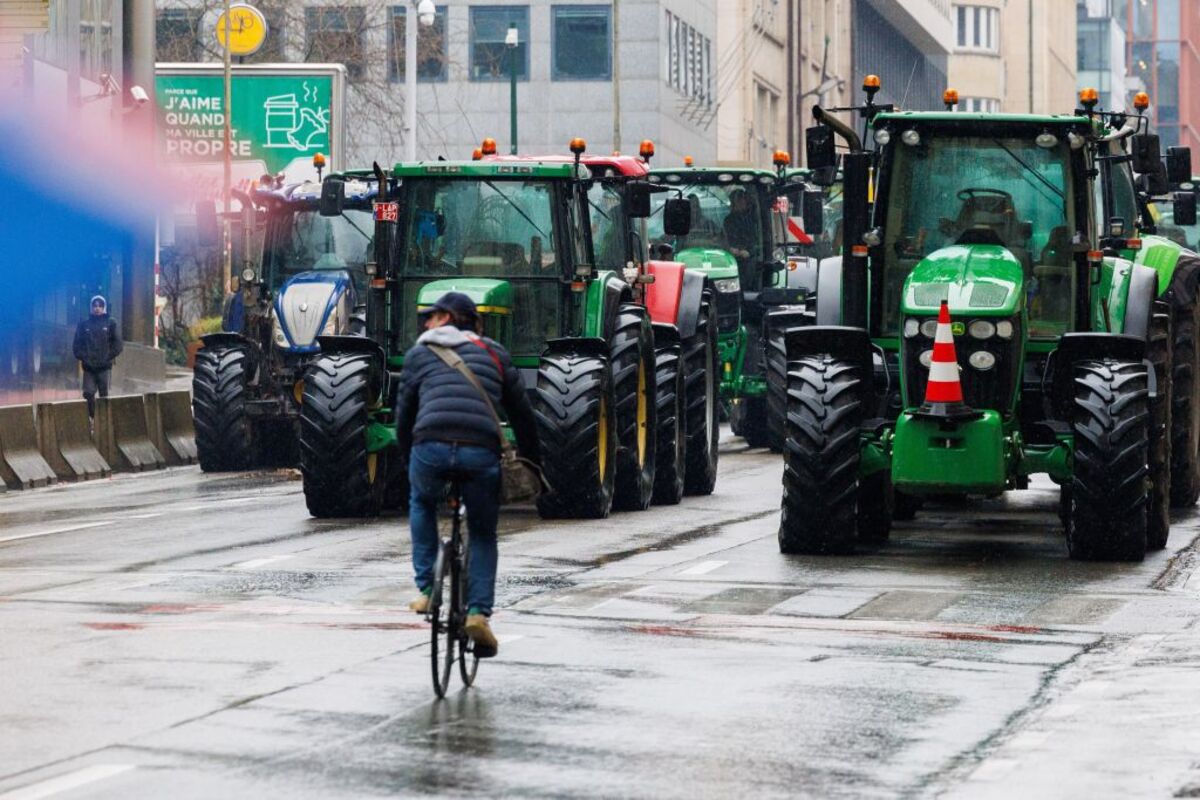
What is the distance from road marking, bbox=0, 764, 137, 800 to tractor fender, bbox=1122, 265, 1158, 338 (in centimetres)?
1154

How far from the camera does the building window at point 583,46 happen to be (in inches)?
2795

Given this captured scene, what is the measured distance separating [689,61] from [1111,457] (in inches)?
2286

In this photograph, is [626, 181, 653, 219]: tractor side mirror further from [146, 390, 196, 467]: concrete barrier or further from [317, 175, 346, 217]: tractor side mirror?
[146, 390, 196, 467]: concrete barrier

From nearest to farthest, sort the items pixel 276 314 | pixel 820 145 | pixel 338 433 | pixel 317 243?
pixel 820 145 < pixel 338 433 < pixel 276 314 < pixel 317 243

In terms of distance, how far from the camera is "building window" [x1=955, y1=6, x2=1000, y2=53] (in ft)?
435

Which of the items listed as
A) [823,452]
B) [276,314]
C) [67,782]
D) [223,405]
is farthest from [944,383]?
[223,405]

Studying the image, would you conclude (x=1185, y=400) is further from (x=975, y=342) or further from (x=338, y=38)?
(x=338, y=38)

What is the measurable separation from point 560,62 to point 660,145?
3511 millimetres

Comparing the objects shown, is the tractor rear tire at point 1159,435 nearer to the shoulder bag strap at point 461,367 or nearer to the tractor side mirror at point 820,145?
the tractor side mirror at point 820,145

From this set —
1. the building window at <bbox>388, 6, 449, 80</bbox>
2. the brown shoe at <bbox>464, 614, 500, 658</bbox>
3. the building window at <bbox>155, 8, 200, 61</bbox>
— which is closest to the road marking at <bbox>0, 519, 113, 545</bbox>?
the brown shoe at <bbox>464, 614, 500, 658</bbox>

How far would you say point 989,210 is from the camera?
18906 mm

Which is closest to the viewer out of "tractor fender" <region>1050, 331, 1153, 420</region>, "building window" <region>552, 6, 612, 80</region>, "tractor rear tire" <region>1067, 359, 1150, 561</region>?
"tractor rear tire" <region>1067, 359, 1150, 561</region>

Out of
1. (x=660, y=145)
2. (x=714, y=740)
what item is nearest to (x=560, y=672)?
(x=714, y=740)

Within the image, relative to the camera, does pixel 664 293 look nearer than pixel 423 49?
Yes
